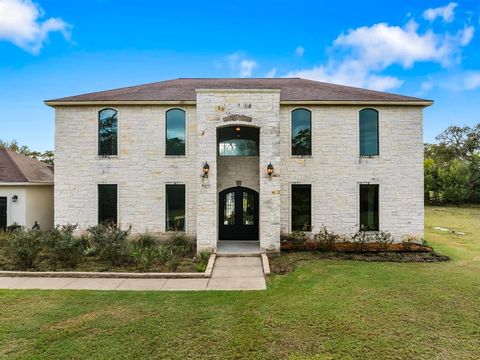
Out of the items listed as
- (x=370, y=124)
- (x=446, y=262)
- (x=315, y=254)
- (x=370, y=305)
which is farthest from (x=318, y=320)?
(x=370, y=124)

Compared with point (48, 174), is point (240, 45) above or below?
above

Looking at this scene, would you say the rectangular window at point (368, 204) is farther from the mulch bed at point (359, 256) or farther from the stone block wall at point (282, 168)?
the mulch bed at point (359, 256)

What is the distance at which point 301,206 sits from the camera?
11.0 m

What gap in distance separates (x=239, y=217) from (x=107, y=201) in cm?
580

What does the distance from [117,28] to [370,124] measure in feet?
54.0

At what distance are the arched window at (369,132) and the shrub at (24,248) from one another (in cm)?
1250

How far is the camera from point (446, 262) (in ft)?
28.5

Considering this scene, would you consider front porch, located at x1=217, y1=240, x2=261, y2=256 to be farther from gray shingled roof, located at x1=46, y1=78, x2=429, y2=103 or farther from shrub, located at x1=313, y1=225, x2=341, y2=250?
gray shingled roof, located at x1=46, y1=78, x2=429, y2=103

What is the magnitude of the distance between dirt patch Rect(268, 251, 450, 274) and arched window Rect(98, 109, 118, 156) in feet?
26.6

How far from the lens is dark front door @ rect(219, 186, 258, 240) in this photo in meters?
11.7

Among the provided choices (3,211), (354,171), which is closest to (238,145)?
(354,171)

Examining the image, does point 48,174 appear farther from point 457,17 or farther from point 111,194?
point 457,17

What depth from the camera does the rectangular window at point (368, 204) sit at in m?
10.9

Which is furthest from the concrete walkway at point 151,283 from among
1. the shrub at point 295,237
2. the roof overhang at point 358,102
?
the roof overhang at point 358,102
